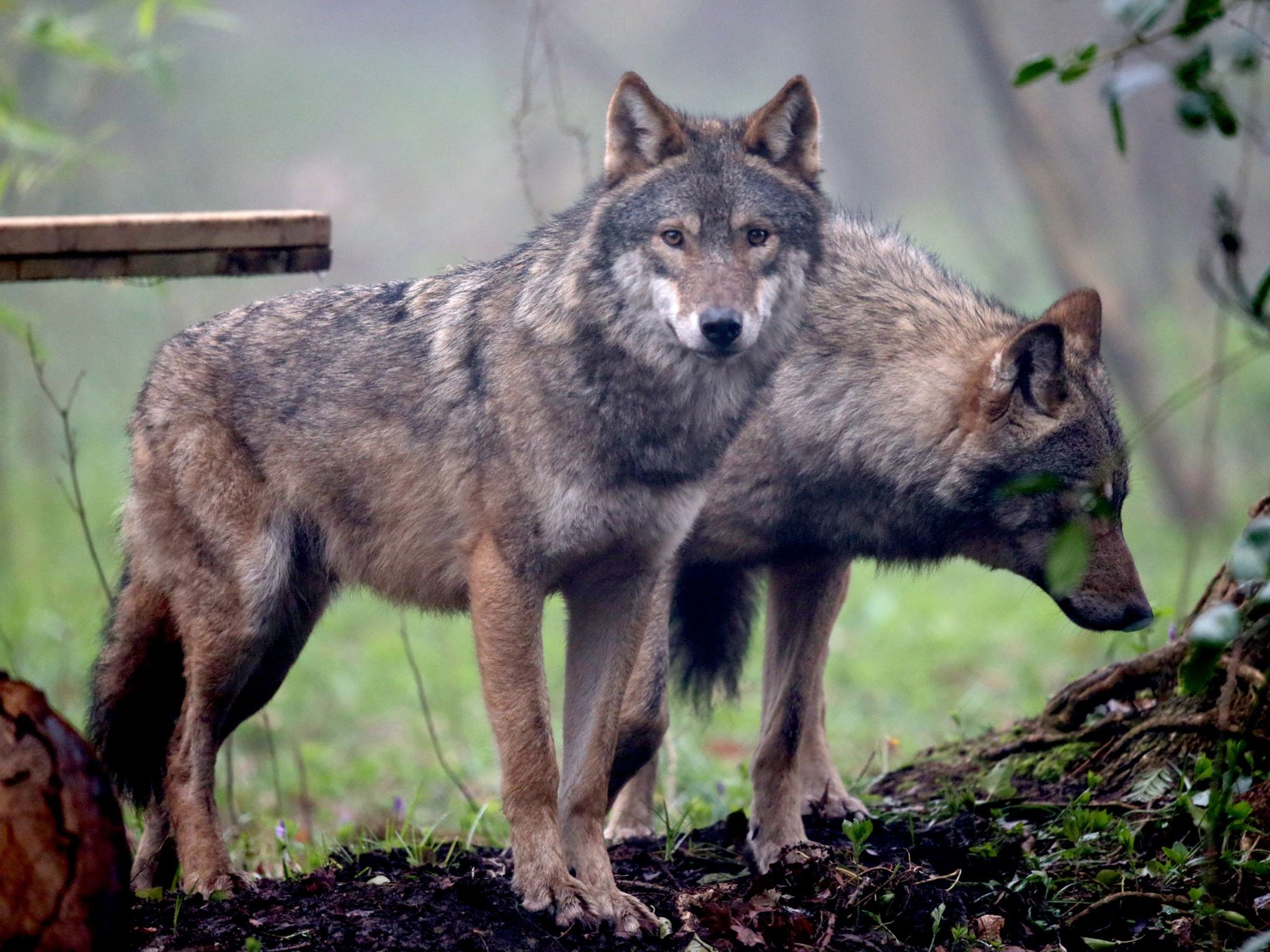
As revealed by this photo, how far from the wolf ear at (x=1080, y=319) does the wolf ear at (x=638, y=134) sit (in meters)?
1.43

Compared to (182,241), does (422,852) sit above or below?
below

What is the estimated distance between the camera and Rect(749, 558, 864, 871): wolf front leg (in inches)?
167

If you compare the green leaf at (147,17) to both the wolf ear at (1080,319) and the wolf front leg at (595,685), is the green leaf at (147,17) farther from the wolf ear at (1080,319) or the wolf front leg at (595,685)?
the wolf ear at (1080,319)

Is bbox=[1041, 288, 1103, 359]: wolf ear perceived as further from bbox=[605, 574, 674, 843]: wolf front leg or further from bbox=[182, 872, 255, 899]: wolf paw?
bbox=[182, 872, 255, 899]: wolf paw

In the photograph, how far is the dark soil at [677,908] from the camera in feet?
10.1

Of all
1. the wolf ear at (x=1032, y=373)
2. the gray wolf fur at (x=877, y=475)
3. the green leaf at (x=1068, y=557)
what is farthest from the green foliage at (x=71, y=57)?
the green leaf at (x=1068, y=557)

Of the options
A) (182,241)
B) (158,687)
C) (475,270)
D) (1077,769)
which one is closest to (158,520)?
(158,687)

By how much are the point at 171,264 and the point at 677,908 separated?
244 centimetres

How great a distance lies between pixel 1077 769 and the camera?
165 inches

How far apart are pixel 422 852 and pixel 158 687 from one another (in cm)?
126

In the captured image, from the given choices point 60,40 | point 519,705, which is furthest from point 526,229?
point 519,705

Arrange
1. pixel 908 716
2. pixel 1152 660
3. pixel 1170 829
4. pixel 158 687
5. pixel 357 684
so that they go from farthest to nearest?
pixel 357 684, pixel 908 716, pixel 158 687, pixel 1152 660, pixel 1170 829

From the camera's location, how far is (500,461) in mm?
3691

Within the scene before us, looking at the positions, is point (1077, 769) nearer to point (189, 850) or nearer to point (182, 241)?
point (189, 850)
